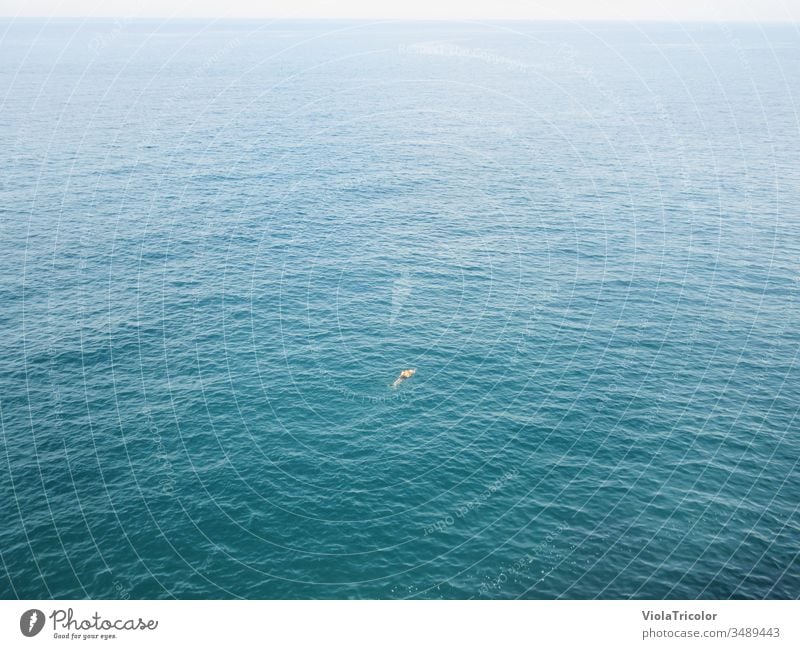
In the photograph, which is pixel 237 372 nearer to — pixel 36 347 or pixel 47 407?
pixel 47 407

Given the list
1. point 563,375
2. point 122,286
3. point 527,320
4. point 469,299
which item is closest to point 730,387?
point 563,375
